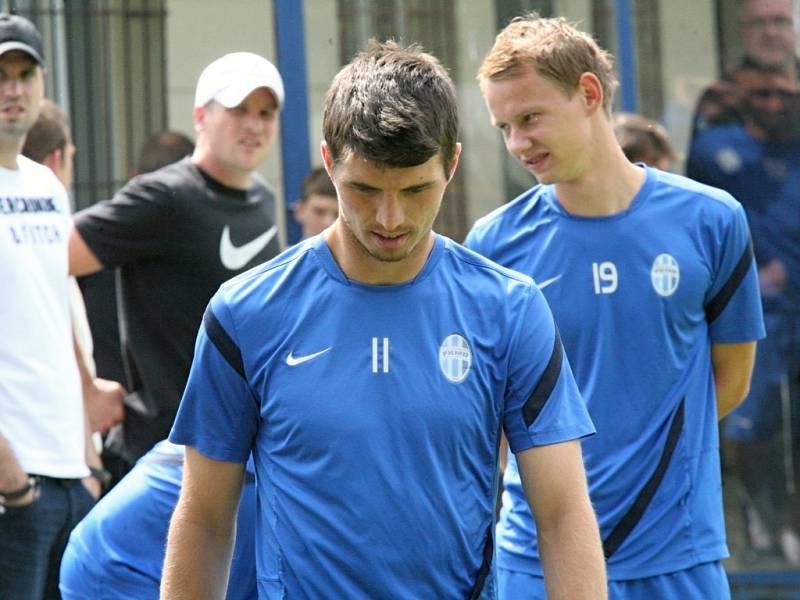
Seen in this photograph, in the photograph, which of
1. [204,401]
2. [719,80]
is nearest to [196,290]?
[204,401]

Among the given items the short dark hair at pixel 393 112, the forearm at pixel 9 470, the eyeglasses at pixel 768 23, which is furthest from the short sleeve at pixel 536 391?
the eyeglasses at pixel 768 23

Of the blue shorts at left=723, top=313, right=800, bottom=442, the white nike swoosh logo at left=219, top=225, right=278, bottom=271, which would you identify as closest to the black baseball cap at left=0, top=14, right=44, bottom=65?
the white nike swoosh logo at left=219, top=225, right=278, bottom=271

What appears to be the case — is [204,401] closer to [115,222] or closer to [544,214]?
[544,214]

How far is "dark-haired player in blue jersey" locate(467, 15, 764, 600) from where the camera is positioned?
158 inches

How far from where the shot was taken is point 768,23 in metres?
6.70

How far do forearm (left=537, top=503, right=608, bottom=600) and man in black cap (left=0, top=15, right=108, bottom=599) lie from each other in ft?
6.84

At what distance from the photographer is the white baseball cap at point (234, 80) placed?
202 inches

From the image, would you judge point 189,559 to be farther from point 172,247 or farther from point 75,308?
point 75,308

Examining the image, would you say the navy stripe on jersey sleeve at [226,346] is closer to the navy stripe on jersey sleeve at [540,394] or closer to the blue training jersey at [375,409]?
the blue training jersey at [375,409]

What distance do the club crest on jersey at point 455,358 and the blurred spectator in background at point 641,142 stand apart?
300cm

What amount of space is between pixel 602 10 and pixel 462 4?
0.61 m

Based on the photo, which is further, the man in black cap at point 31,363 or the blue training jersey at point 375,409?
the man in black cap at point 31,363

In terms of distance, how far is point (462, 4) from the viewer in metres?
6.57

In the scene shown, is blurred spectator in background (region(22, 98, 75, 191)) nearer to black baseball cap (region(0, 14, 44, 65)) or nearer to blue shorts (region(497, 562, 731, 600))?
black baseball cap (region(0, 14, 44, 65))
